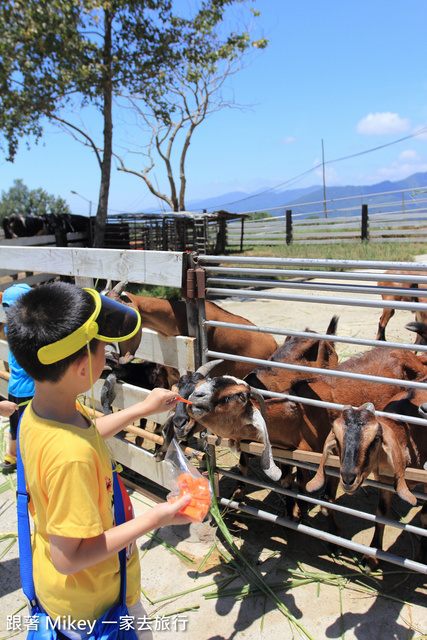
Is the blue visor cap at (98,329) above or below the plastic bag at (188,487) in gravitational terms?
above

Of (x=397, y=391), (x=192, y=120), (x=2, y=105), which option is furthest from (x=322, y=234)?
(x=397, y=391)

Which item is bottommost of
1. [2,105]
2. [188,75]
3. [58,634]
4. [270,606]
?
[270,606]

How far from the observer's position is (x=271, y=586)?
3008 mm

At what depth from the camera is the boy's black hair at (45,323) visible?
1453mm

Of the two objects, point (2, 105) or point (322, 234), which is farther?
point (322, 234)

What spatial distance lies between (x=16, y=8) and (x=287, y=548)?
13.6m

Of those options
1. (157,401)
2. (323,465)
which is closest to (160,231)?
(323,465)

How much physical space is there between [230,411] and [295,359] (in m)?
1.72

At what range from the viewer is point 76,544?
1.41m

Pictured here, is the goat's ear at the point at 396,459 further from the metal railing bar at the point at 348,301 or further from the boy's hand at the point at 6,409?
the boy's hand at the point at 6,409

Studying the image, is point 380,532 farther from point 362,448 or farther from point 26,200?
point 26,200

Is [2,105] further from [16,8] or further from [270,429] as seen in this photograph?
[270,429]

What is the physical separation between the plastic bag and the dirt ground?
117cm

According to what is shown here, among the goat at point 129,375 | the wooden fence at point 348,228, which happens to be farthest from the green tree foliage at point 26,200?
the goat at point 129,375
